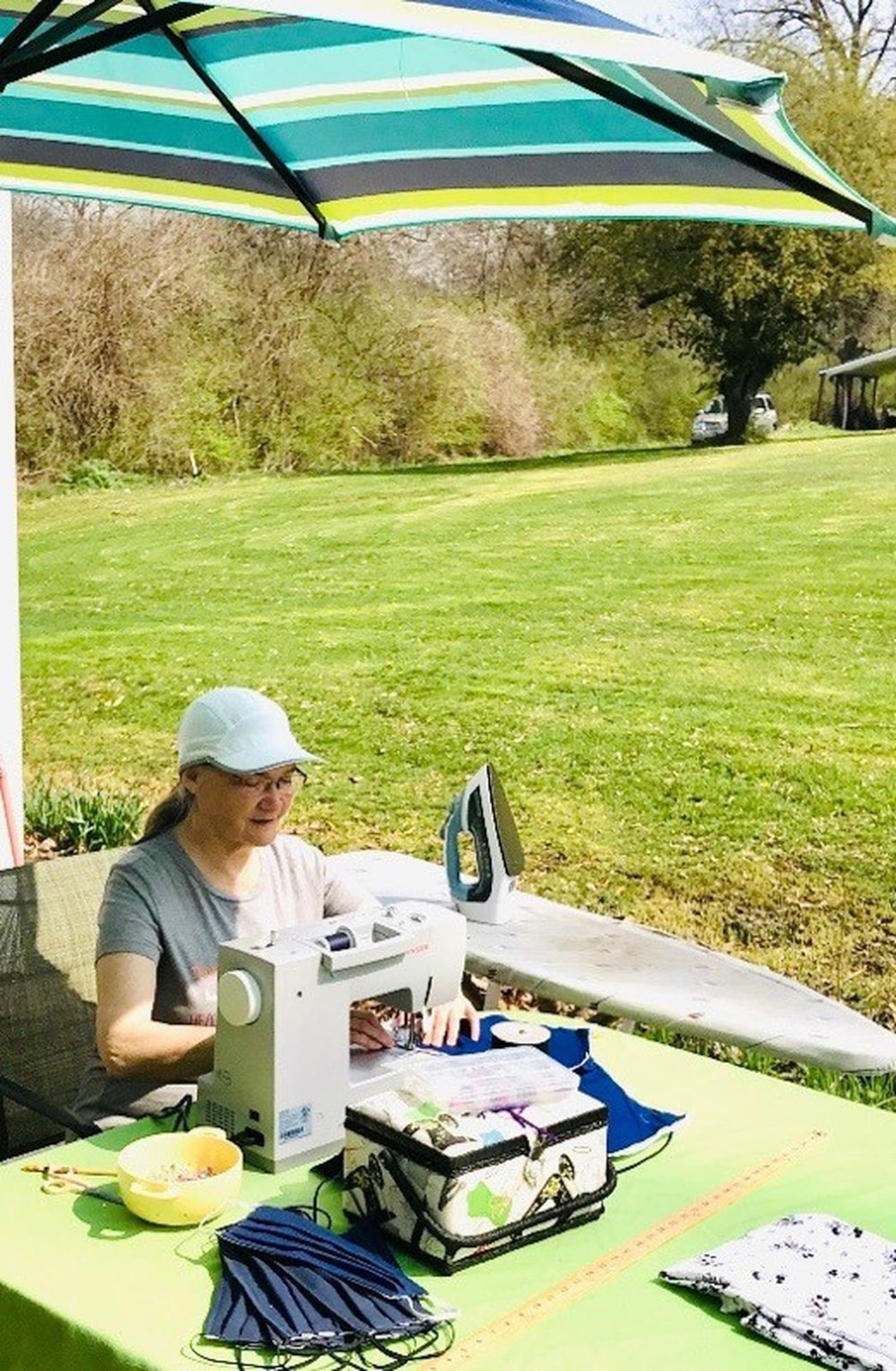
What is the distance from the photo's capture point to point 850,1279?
150 centimetres

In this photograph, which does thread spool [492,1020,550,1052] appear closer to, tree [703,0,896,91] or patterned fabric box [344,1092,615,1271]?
patterned fabric box [344,1092,615,1271]

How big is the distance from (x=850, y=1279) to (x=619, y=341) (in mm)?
3985

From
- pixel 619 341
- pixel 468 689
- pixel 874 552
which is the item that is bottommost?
pixel 468 689

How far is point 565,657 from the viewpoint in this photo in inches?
202

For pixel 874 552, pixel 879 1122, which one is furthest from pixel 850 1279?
pixel 874 552

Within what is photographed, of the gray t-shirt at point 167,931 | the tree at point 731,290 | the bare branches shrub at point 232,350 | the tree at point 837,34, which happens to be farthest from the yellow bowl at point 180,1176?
the bare branches shrub at point 232,350

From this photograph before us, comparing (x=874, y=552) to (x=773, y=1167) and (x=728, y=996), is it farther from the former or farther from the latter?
(x=773, y=1167)

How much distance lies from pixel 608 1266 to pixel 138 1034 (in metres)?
0.70

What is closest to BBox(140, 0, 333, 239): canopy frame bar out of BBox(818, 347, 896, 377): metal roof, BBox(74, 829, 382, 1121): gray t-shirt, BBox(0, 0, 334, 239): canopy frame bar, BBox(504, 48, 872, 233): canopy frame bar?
BBox(0, 0, 334, 239): canopy frame bar

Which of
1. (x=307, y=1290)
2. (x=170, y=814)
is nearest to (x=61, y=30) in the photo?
(x=170, y=814)

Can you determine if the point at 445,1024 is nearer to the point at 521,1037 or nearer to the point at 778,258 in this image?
the point at 521,1037

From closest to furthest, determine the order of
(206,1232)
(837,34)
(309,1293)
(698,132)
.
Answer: (309,1293) < (206,1232) < (698,132) < (837,34)

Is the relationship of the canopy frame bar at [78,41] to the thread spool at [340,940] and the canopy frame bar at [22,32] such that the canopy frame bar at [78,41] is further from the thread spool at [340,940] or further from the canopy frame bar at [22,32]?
the thread spool at [340,940]

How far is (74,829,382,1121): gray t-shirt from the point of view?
211 centimetres
